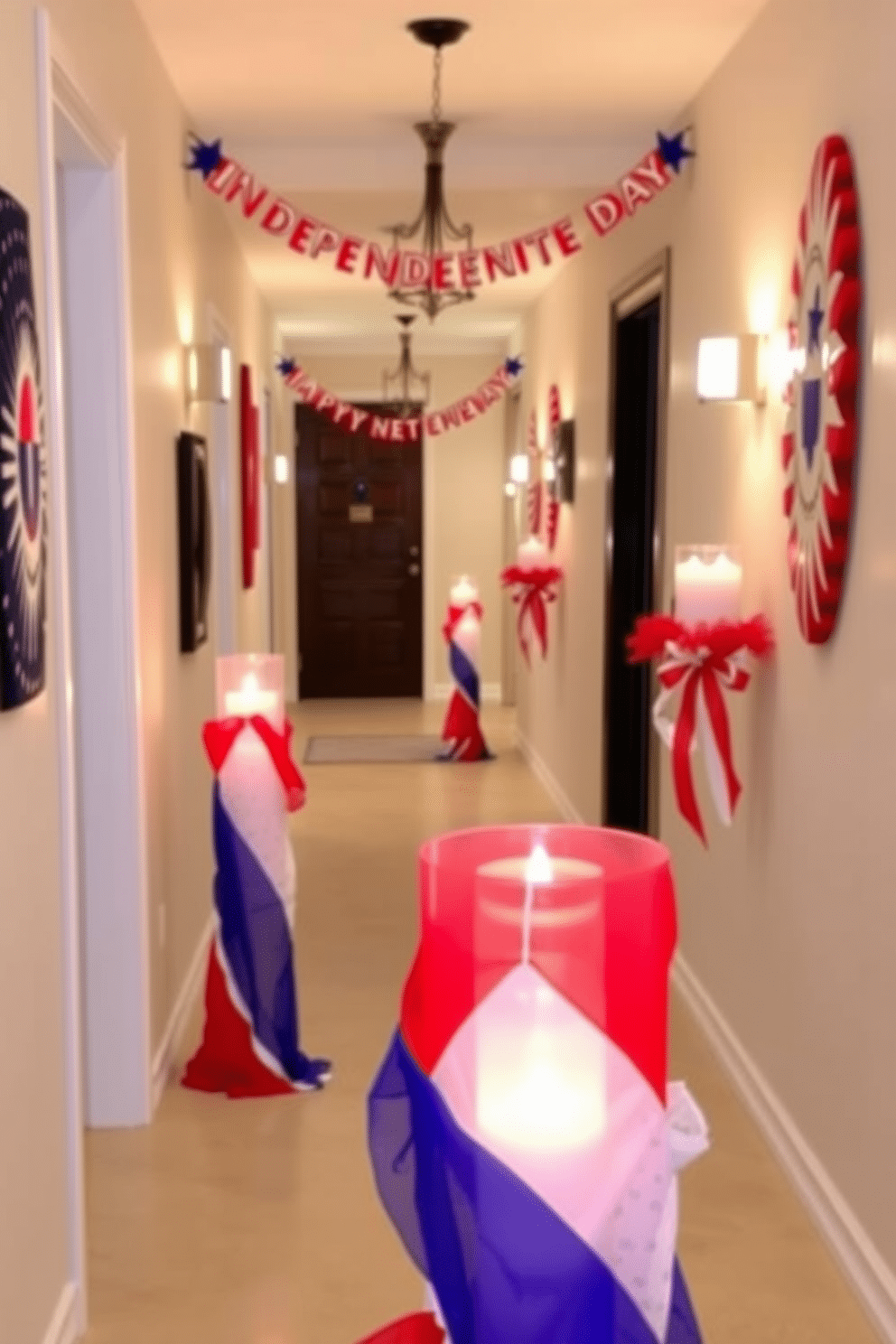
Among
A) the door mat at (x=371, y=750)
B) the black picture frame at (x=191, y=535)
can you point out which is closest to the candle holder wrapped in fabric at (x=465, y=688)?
the door mat at (x=371, y=750)

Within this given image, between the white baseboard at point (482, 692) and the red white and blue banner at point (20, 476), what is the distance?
29.5 feet

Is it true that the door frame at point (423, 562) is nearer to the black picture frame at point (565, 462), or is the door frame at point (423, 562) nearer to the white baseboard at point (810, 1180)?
the black picture frame at point (565, 462)

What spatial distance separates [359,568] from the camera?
1145 centimetres

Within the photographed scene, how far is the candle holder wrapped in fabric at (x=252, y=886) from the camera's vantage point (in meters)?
3.70

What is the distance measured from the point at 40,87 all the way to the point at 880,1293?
235 centimetres

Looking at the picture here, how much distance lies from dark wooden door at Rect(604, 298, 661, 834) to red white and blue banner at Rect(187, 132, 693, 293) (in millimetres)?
1393

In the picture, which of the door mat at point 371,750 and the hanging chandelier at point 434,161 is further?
the door mat at point 371,750

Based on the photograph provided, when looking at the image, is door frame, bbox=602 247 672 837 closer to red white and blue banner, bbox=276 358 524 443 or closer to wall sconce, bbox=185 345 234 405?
wall sconce, bbox=185 345 234 405

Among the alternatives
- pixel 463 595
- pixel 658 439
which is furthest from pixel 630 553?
pixel 463 595

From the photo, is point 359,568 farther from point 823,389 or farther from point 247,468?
point 823,389

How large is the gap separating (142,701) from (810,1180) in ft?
5.66

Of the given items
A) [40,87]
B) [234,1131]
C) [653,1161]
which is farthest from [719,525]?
[653,1161]

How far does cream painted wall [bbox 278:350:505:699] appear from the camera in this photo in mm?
11109

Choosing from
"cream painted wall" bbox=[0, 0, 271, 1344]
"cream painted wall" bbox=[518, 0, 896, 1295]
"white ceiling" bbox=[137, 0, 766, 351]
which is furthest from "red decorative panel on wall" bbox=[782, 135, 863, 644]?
"cream painted wall" bbox=[0, 0, 271, 1344]
